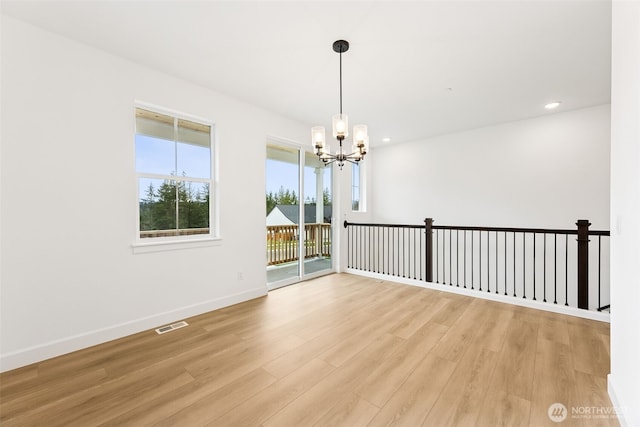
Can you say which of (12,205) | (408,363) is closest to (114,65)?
(12,205)

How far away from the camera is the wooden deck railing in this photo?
4523mm

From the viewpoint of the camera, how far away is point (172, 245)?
302 centimetres

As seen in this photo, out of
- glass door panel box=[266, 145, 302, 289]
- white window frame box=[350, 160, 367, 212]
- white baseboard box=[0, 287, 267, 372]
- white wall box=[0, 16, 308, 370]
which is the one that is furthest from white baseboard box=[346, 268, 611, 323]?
white wall box=[0, 16, 308, 370]

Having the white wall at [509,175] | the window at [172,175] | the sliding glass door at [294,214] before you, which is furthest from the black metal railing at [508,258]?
the window at [172,175]

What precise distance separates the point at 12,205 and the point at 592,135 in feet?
22.1

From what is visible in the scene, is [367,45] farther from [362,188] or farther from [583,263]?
[362,188]

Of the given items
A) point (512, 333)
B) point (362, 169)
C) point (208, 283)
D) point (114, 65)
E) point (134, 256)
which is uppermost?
point (114, 65)

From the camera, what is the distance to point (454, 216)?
5.25m

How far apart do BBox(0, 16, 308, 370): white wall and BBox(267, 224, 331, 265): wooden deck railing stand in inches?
55.3

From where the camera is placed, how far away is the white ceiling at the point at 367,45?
6.70ft

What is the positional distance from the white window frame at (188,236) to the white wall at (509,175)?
13.0 ft

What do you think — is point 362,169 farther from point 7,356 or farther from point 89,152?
point 7,356
